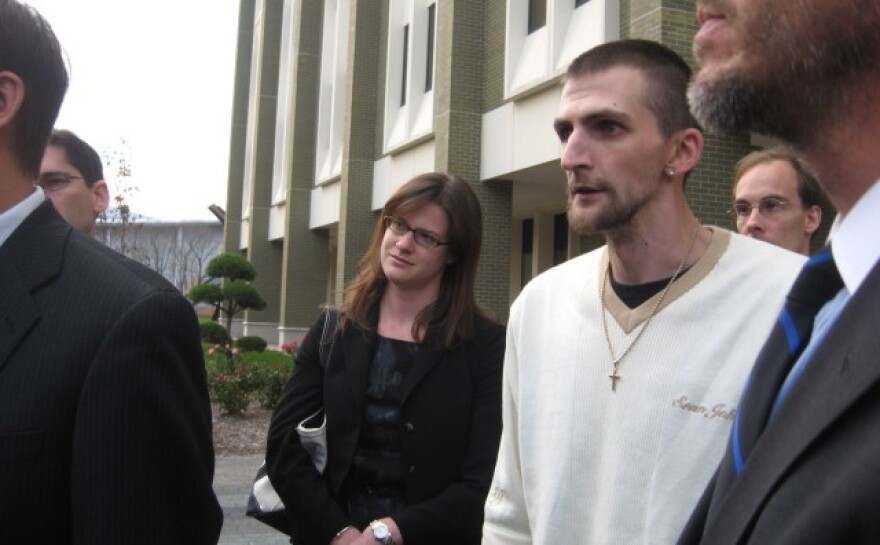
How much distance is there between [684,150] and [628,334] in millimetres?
612

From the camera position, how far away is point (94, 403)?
175 centimetres

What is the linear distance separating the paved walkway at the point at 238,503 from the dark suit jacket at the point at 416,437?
3.94m

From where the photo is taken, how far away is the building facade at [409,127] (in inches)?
583

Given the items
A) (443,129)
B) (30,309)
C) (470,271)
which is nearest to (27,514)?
(30,309)

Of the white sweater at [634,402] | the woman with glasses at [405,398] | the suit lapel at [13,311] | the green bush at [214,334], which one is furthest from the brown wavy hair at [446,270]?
the green bush at [214,334]

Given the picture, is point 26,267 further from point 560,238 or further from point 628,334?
point 560,238

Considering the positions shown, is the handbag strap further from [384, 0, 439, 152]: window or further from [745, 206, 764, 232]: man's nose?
[384, 0, 439, 152]: window

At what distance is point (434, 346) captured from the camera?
3418 millimetres

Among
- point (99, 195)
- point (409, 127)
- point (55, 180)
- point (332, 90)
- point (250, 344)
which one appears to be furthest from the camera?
point (332, 90)

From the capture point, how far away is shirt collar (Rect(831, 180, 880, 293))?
1226mm

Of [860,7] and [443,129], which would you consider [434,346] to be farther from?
[443,129]

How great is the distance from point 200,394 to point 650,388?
1.15m

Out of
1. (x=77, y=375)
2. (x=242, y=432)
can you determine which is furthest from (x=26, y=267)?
(x=242, y=432)

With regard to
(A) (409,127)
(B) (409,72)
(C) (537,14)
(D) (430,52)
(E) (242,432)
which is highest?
(D) (430,52)
